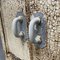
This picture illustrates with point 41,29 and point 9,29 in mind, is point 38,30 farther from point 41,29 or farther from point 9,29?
point 9,29

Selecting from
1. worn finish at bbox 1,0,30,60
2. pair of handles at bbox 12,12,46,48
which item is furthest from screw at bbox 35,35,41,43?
worn finish at bbox 1,0,30,60

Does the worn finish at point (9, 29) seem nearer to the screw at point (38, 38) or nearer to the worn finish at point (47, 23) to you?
the worn finish at point (47, 23)

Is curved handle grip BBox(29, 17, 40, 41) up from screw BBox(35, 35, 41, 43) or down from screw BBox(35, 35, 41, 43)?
up

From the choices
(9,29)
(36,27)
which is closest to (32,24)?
(36,27)

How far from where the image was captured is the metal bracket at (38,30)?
0.76 metres

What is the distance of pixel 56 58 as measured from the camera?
2.57 ft

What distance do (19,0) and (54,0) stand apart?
0.19 m

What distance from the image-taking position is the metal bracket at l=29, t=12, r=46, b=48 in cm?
76

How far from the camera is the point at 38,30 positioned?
79 cm

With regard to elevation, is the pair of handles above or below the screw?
above

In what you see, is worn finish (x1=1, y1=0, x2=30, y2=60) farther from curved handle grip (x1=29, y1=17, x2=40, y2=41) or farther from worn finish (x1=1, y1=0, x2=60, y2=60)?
curved handle grip (x1=29, y1=17, x2=40, y2=41)

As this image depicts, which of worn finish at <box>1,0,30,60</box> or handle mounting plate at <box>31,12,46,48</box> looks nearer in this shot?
handle mounting plate at <box>31,12,46,48</box>

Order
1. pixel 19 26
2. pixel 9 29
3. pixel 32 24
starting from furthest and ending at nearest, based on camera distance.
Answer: pixel 9 29 < pixel 19 26 < pixel 32 24

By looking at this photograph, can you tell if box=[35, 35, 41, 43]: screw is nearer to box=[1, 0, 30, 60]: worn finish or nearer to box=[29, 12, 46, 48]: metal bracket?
box=[29, 12, 46, 48]: metal bracket
